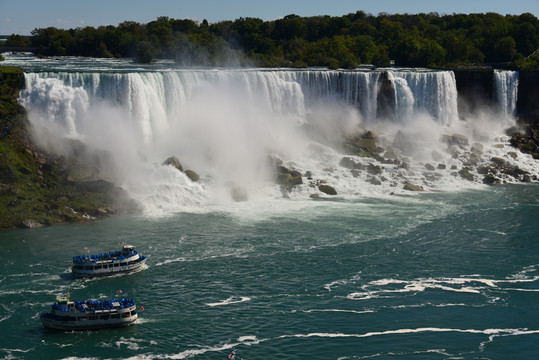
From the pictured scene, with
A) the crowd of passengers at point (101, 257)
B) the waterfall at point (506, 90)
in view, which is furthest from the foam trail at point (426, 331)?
the waterfall at point (506, 90)

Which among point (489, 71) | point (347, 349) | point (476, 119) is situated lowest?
point (347, 349)

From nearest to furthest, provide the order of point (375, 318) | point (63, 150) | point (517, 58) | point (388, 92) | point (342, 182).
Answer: point (375, 318) < point (63, 150) < point (342, 182) < point (388, 92) < point (517, 58)

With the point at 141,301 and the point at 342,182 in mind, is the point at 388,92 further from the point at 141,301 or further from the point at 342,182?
the point at 141,301

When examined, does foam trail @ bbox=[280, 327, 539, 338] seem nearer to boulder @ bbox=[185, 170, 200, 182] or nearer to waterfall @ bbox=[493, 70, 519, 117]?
boulder @ bbox=[185, 170, 200, 182]

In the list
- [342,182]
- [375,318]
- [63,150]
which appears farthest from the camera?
[342,182]

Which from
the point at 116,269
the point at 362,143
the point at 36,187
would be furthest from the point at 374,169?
the point at 116,269

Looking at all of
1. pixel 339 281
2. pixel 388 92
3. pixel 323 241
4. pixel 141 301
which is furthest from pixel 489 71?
pixel 141 301

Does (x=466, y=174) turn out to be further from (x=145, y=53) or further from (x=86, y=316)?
(x=145, y=53)
